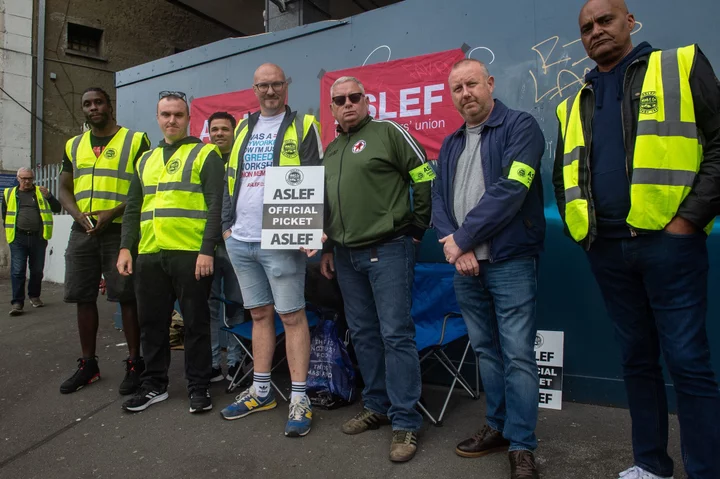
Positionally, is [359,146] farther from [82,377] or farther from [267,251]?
[82,377]

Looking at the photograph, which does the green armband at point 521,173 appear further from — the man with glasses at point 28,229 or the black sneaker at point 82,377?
the man with glasses at point 28,229

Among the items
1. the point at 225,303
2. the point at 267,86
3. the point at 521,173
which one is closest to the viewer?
the point at 521,173

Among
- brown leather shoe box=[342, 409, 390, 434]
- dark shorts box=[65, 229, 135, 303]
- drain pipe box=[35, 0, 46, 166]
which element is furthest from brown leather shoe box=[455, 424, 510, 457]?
drain pipe box=[35, 0, 46, 166]

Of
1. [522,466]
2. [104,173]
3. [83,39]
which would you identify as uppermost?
[83,39]

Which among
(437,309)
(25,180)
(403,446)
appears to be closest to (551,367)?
(437,309)

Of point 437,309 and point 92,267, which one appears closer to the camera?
point 437,309

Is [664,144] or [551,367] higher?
[664,144]

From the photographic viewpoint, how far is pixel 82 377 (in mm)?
3783

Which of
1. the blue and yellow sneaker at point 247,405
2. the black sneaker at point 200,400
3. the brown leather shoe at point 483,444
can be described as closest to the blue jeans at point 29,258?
the black sneaker at point 200,400

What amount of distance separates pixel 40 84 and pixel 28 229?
21.1 feet

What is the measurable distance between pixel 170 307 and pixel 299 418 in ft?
4.14

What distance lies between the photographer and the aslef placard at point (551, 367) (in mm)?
3203

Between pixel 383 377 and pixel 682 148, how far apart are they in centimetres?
192

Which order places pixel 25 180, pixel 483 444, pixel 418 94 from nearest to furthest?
1. pixel 483 444
2. pixel 418 94
3. pixel 25 180
